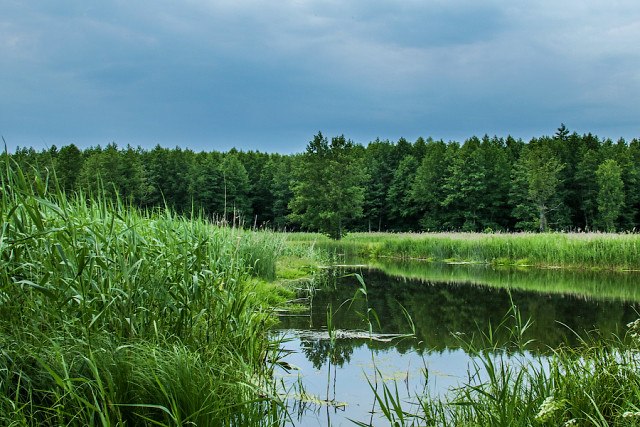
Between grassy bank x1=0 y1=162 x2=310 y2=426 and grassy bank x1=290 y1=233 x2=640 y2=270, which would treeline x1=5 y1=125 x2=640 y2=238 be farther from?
grassy bank x1=0 y1=162 x2=310 y2=426

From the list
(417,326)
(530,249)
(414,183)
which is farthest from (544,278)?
(414,183)

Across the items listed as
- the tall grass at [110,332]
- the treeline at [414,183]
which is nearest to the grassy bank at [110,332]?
the tall grass at [110,332]

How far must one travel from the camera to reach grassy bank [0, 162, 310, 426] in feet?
10.1

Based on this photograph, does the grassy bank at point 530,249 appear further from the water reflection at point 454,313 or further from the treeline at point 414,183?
the treeline at point 414,183

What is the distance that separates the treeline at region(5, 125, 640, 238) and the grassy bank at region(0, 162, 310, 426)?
2778cm

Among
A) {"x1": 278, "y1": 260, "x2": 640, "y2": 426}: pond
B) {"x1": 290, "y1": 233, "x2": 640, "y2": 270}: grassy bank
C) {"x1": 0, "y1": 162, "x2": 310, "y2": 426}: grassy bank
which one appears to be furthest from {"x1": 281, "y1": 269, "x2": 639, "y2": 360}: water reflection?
{"x1": 290, "y1": 233, "x2": 640, "y2": 270}: grassy bank

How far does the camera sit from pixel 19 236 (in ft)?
12.1

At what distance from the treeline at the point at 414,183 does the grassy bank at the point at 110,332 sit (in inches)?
1094

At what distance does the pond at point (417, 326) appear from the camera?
15.4 feet

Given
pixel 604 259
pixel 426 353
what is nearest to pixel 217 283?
pixel 426 353

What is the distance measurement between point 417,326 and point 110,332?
5.06 m

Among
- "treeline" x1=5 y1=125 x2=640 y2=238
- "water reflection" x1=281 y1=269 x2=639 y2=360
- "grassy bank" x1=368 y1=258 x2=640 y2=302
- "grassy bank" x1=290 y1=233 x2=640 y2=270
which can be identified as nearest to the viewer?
"water reflection" x1=281 y1=269 x2=639 y2=360

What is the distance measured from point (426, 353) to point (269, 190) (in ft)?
172

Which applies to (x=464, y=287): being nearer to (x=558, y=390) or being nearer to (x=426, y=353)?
(x=426, y=353)
